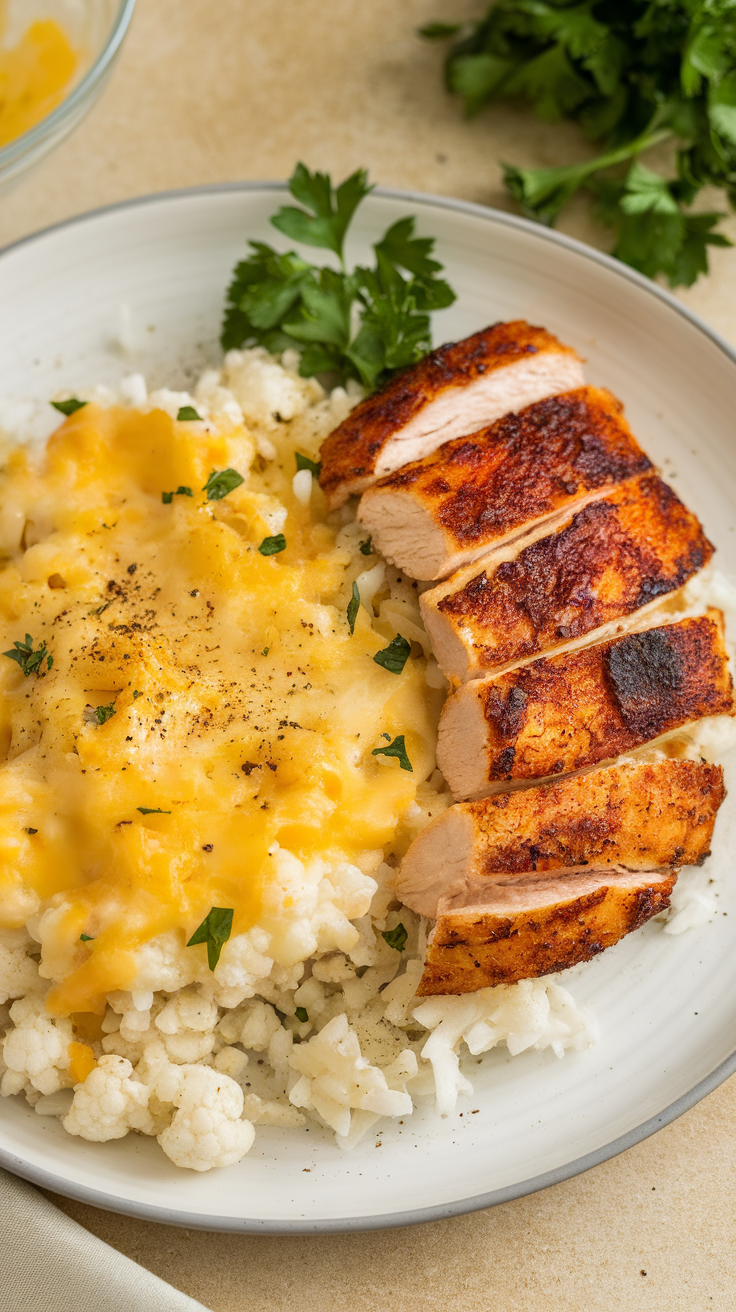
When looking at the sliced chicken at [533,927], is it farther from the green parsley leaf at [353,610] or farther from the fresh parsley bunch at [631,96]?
the fresh parsley bunch at [631,96]

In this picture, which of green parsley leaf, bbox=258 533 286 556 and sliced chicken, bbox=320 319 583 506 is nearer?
green parsley leaf, bbox=258 533 286 556

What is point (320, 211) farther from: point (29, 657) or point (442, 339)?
point (29, 657)

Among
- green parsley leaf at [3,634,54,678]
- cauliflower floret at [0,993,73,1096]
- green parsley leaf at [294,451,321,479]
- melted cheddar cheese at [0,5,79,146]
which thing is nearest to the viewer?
cauliflower floret at [0,993,73,1096]

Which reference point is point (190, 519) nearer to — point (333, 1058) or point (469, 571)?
point (469, 571)

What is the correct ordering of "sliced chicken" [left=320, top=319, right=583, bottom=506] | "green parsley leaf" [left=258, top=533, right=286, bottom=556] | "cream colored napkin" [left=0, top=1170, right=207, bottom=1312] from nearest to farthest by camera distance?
"cream colored napkin" [left=0, top=1170, right=207, bottom=1312], "green parsley leaf" [left=258, top=533, right=286, bottom=556], "sliced chicken" [left=320, top=319, right=583, bottom=506]

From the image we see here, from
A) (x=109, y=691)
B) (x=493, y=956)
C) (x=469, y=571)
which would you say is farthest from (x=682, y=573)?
(x=109, y=691)

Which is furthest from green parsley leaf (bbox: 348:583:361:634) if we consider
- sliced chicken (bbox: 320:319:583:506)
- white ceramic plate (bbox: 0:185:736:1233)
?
white ceramic plate (bbox: 0:185:736:1233)

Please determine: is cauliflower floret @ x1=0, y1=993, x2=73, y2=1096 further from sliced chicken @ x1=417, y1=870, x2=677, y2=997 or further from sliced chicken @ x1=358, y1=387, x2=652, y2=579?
sliced chicken @ x1=358, y1=387, x2=652, y2=579
